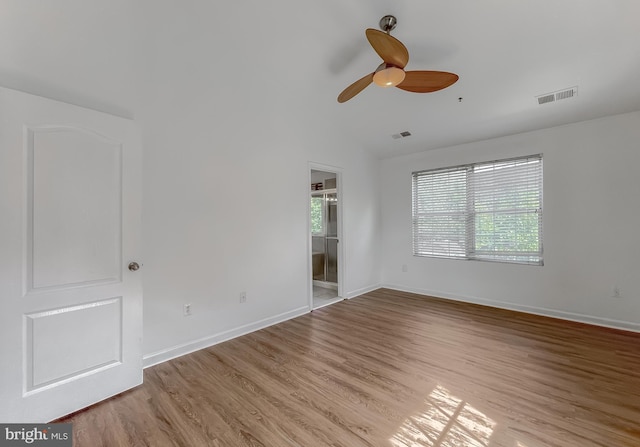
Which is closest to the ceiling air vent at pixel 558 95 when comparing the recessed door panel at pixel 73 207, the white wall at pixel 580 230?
the white wall at pixel 580 230

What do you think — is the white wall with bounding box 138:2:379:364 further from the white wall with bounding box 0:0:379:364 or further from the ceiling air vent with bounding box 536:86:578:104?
the ceiling air vent with bounding box 536:86:578:104

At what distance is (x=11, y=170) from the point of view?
1.65 meters

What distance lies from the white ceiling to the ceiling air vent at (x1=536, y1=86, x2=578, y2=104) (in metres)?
0.06

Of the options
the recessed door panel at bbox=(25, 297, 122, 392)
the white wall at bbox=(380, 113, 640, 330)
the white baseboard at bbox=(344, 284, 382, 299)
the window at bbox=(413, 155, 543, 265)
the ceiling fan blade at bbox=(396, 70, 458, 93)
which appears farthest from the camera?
the white baseboard at bbox=(344, 284, 382, 299)

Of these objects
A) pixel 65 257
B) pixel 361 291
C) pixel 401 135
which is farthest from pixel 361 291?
pixel 65 257

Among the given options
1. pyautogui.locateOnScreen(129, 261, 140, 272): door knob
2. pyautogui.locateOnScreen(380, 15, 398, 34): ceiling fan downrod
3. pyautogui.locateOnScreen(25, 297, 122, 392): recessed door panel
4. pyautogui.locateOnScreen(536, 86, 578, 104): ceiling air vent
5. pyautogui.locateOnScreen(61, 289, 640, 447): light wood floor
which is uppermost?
pyautogui.locateOnScreen(380, 15, 398, 34): ceiling fan downrod

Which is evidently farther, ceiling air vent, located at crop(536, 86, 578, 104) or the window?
the window

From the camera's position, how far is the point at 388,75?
6.73ft

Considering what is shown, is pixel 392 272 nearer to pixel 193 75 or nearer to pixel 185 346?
pixel 185 346

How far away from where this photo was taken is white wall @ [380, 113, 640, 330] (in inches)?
123

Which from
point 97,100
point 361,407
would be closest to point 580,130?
point 361,407

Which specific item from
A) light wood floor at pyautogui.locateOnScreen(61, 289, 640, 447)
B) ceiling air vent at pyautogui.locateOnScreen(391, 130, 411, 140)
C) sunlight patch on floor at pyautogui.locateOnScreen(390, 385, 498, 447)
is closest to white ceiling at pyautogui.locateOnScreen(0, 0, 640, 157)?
ceiling air vent at pyautogui.locateOnScreen(391, 130, 411, 140)

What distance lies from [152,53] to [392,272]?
4.66 metres

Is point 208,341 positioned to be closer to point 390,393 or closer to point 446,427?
point 390,393
